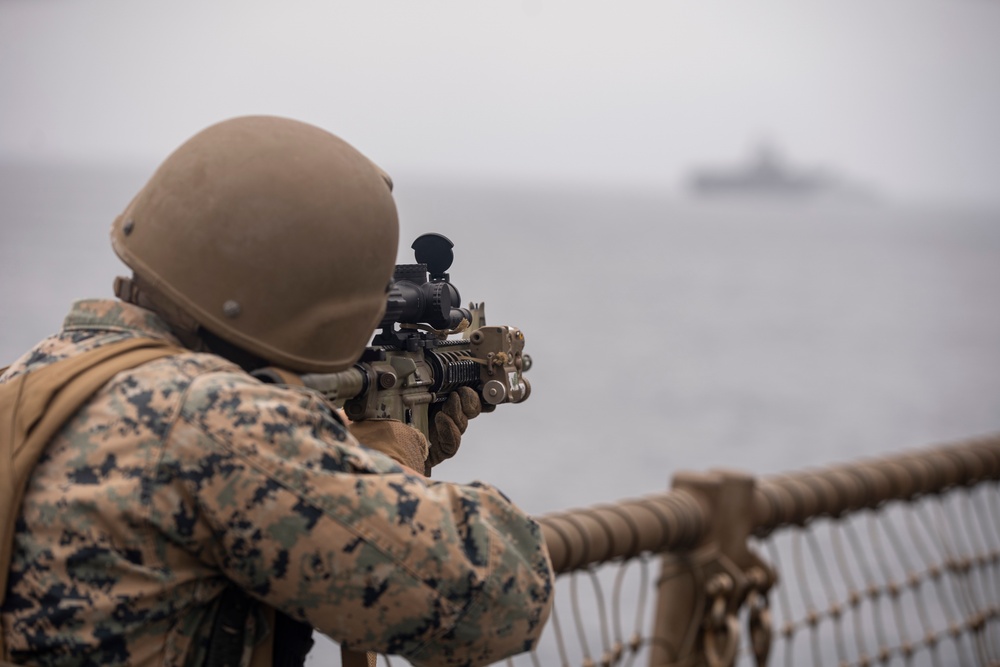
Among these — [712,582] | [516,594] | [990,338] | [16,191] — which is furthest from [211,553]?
[990,338]

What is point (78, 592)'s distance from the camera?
1.34 meters

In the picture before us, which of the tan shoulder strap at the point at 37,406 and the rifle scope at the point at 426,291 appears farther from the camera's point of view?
the rifle scope at the point at 426,291

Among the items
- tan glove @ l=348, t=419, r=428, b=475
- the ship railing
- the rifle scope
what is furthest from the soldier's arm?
the ship railing

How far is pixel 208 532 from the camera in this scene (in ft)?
4.42

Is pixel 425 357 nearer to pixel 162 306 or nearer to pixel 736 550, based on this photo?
pixel 162 306

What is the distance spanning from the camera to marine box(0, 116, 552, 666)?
133 cm

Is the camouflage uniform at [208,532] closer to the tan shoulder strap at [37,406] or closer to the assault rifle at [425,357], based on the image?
the tan shoulder strap at [37,406]

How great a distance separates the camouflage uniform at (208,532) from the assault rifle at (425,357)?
0.29 metres

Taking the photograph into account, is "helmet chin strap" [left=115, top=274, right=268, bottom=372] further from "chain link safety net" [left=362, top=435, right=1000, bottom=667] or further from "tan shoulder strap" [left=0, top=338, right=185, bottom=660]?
"chain link safety net" [left=362, top=435, right=1000, bottom=667]

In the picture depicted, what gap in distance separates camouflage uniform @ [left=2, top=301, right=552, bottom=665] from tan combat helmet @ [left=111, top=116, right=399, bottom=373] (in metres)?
0.10

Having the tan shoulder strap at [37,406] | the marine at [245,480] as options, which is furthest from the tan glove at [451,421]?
the tan shoulder strap at [37,406]

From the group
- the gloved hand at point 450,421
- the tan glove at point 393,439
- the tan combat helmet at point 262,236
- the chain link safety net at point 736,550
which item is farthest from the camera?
the chain link safety net at point 736,550

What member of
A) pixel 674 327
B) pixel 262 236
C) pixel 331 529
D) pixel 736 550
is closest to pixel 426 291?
pixel 262 236

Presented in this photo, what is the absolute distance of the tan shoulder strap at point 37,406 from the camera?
1.34m
